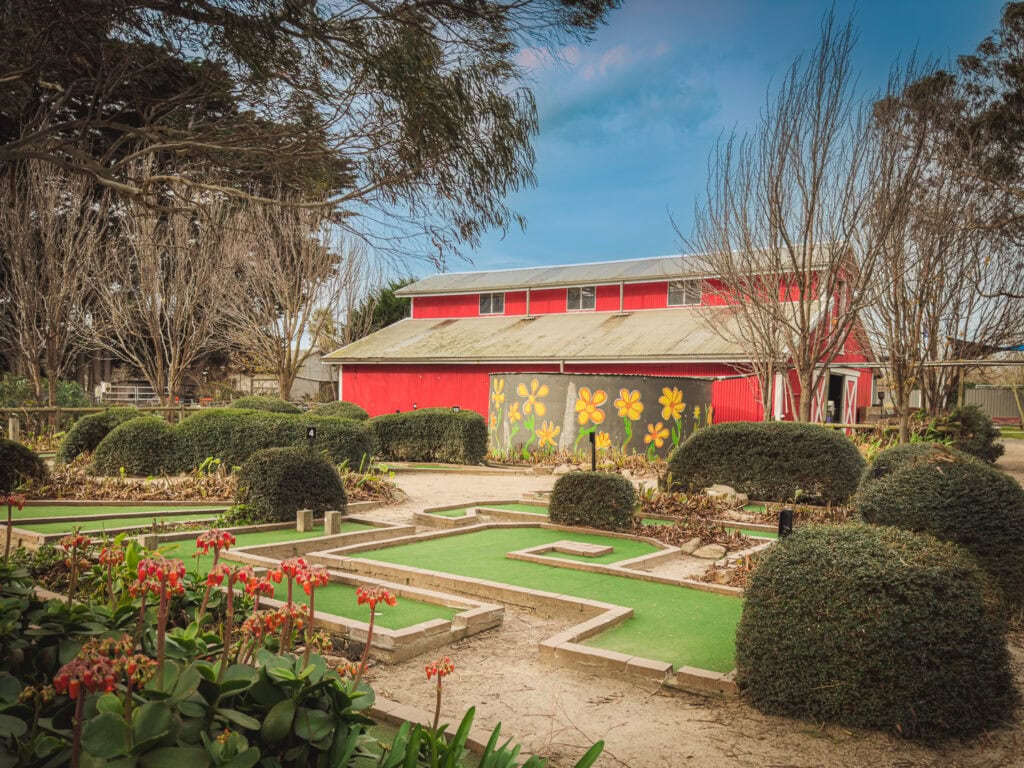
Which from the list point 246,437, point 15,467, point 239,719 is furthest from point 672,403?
point 239,719

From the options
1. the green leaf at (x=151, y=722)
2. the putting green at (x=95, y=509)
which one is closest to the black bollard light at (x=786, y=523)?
the green leaf at (x=151, y=722)

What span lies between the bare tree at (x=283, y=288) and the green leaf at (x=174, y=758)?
72.6 ft

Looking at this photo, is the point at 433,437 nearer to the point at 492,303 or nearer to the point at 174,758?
the point at 492,303

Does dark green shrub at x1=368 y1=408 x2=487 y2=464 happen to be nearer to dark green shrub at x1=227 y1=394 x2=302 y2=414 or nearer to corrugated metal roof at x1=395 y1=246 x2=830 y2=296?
dark green shrub at x1=227 y1=394 x2=302 y2=414

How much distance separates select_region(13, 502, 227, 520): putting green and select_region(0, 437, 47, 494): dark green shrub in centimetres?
89

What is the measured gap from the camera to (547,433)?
18.4 meters

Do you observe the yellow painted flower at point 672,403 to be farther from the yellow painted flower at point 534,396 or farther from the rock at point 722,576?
the rock at point 722,576

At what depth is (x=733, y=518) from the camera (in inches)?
401

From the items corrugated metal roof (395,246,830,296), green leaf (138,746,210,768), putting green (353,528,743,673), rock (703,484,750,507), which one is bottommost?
putting green (353,528,743,673)

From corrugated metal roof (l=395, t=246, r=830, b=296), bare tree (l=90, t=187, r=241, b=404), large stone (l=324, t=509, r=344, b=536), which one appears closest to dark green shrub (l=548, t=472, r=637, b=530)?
large stone (l=324, t=509, r=344, b=536)

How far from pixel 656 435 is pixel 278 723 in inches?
635

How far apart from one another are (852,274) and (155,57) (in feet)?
40.0

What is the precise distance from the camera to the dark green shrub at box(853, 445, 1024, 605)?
18.5 ft

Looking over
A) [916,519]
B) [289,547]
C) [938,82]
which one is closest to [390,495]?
[289,547]
